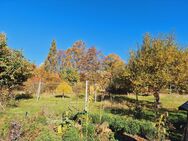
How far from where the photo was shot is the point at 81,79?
165 ft

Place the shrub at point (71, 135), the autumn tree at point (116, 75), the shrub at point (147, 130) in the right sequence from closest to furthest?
the shrub at point (71, 135)
the shrub at point (147, 130)
the autumn tree at point (116, 75)

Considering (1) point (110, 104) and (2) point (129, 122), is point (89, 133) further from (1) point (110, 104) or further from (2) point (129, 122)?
(1) point (110, 104)

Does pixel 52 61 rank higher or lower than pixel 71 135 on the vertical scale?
higher

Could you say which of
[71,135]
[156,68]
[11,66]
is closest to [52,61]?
[11,66]

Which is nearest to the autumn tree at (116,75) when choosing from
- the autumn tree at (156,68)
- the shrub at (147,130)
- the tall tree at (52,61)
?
the autumn tree at (156,68)

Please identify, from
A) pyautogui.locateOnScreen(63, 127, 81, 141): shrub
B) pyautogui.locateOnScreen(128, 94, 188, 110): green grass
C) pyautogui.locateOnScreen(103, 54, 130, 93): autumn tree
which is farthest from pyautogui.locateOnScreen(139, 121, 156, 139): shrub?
pyautogui.locateOnScreen(128, 94, 188, 110): green grass

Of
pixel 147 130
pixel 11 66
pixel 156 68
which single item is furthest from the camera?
pixel 11 66

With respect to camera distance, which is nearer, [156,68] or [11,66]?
[156,68]

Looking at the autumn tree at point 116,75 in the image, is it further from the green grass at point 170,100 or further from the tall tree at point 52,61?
the tall tree at point 52,61

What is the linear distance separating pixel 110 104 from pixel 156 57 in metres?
7.31

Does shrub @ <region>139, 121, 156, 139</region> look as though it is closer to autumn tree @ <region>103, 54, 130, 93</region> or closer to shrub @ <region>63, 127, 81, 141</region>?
autumn tree @ <region>103, 54, 130, 93</region>

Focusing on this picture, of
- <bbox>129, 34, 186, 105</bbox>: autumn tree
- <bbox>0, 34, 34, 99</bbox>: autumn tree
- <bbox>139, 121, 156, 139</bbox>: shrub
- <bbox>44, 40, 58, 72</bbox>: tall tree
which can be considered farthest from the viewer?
<bbox>44, 40, 58, 72</bbox>: tall tree

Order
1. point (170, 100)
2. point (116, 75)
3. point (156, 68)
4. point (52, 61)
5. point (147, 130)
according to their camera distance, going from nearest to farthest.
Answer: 1. point (147, 130)
2. point (156, 68)
3. point (116, 75)
4. point (170, 100)
5. point (52, 61)

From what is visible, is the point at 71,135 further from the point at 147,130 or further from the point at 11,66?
the point at 11,66
